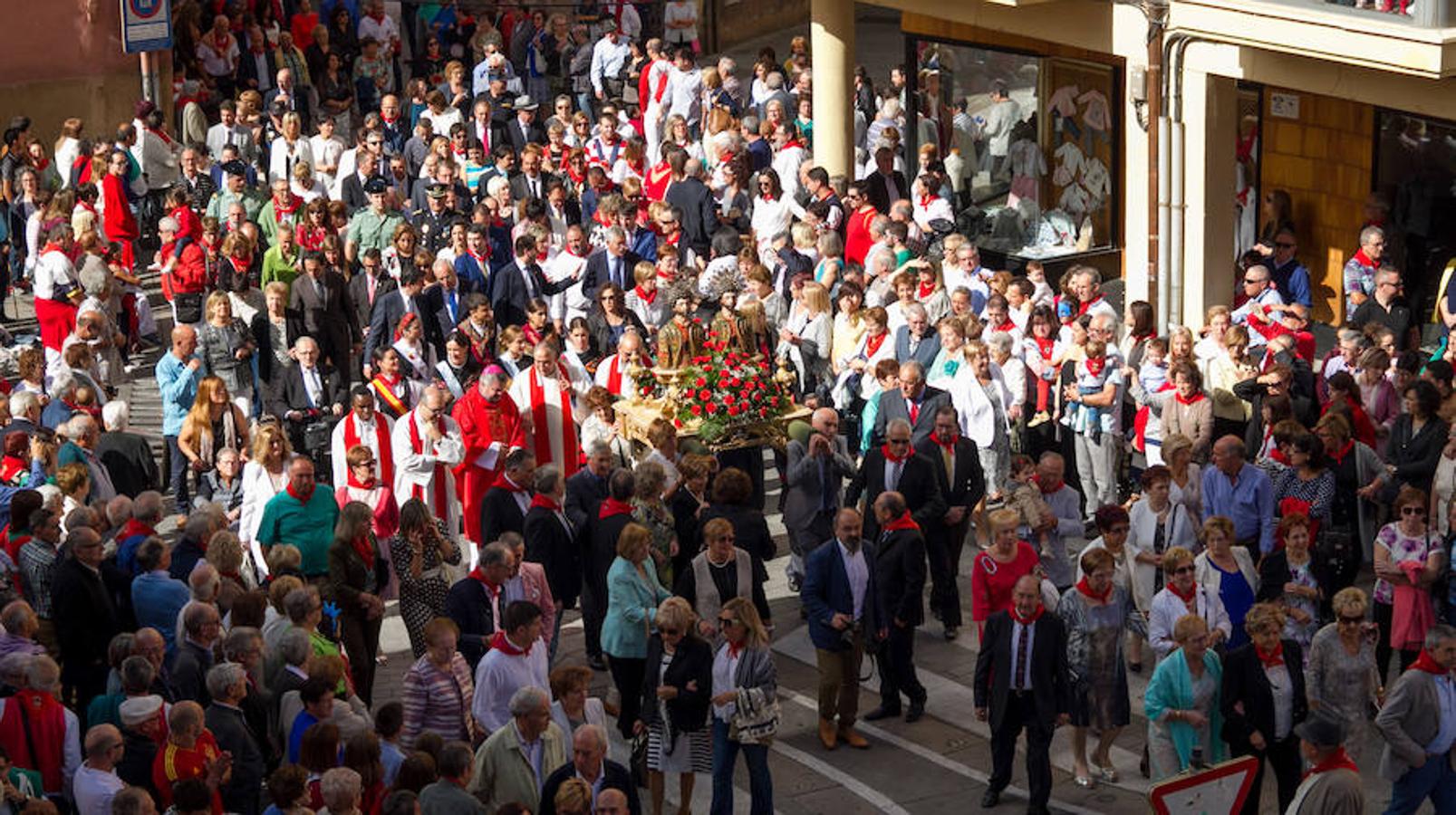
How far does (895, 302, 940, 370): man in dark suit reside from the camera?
738 inches

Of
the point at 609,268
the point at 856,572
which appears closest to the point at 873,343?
the point at 609,268

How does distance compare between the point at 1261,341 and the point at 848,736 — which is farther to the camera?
the point at 1261,341

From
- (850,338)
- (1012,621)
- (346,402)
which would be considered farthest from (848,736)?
(346,402)

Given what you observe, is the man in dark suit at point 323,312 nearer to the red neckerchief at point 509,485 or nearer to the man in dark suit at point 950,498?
the red neckerchief at point 509,485

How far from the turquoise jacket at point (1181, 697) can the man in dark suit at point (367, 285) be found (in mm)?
9618

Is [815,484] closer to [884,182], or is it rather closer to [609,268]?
[609,268]

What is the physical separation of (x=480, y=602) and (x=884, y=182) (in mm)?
11164

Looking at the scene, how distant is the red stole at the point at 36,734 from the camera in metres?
12.7

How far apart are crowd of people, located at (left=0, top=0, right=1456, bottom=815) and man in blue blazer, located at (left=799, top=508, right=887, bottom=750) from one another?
0.03m

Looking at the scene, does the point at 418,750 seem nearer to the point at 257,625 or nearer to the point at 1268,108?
the point at 257,625

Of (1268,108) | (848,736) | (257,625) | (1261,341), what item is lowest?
(848,736)

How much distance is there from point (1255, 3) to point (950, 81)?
22.1 ft

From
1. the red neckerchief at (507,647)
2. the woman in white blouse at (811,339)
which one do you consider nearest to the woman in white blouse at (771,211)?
the woman in white blouse at (811,339)

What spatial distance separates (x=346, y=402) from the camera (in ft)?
65.9
